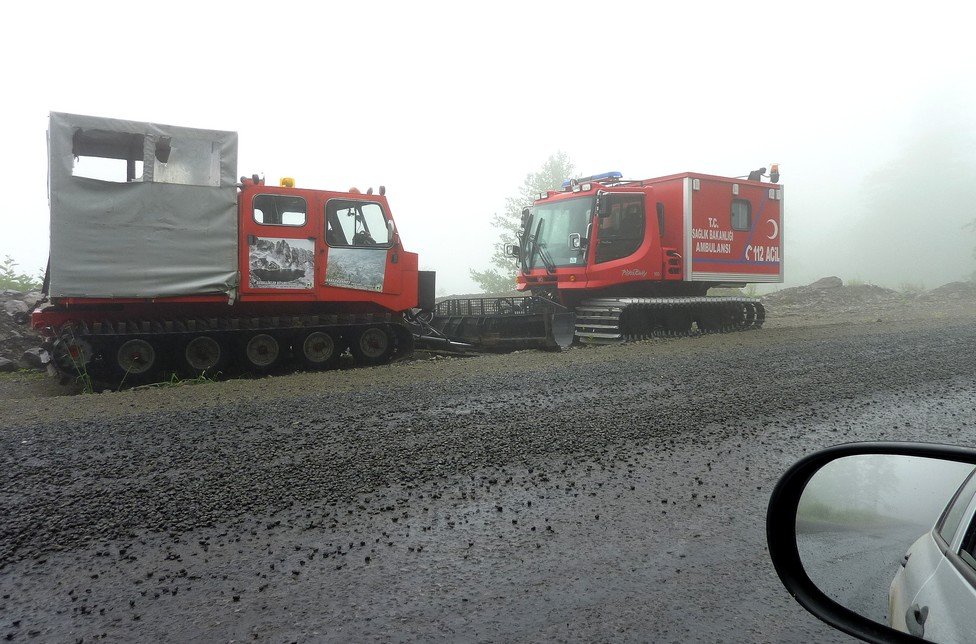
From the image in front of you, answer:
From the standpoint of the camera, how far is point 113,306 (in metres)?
9.16

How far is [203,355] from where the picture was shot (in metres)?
9.54

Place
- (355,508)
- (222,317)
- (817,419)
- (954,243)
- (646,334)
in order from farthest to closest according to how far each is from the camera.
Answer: (954,243) → (646,334) → (222,317) → (817,419) → (355,508)

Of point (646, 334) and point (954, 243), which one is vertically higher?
point (954, 243)

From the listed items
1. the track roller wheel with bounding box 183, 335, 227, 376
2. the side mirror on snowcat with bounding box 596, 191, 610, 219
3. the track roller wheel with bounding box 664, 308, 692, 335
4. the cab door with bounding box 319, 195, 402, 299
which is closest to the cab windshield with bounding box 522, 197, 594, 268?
the side mirror on snowcat with bounding box 596, 191, 610, 219

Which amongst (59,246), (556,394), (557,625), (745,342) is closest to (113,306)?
(59,246)

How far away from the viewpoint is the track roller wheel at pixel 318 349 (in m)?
10.2

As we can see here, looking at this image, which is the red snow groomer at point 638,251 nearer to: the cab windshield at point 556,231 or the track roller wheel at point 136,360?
the cab windshield at point 556,231

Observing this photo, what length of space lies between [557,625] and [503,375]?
5.77m

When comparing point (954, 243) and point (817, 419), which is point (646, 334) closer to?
point (817, 419)

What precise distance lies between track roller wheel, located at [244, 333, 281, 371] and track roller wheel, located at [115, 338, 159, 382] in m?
1.21

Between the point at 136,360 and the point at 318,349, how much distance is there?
2.47 meters

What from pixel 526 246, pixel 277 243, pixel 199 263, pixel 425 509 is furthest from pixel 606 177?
pixel 425 509

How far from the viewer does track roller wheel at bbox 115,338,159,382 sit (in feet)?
29.6

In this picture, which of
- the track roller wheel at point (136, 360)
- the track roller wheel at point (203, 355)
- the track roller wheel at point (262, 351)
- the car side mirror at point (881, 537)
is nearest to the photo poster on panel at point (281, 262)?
the track roller wheel at point (262, 351)
